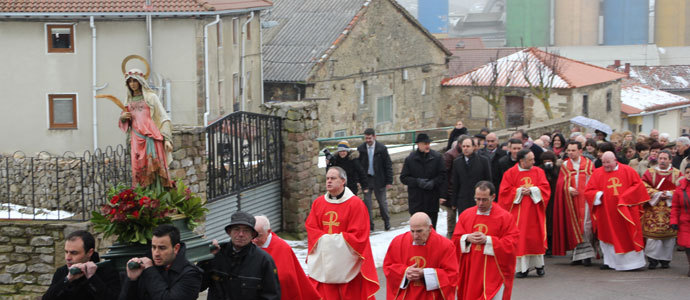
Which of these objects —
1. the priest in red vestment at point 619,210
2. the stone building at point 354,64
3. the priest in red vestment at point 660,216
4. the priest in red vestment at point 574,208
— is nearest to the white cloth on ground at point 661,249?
the priest in red vestment at point 660,216

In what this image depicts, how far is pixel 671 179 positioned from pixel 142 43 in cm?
1721

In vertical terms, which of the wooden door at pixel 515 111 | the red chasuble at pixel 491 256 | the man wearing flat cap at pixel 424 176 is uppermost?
the wooden door at pixel 515 111

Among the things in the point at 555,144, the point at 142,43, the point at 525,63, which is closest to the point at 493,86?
the point at 525,63

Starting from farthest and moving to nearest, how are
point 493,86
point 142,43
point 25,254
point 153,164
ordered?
1. point 493,86
2. point 142,43
3. point 25,254
4. point 153,164

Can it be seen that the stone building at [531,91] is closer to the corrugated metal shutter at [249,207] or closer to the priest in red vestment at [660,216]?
the corrugated metal shutter at [249,207]

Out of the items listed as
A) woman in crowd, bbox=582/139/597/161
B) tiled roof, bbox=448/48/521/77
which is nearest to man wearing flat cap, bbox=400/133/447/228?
woman in crowd, bbox=582/139/597/161

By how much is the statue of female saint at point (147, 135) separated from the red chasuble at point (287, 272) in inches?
59.4

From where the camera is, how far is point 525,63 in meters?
37.0

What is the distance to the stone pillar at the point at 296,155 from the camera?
14570mm

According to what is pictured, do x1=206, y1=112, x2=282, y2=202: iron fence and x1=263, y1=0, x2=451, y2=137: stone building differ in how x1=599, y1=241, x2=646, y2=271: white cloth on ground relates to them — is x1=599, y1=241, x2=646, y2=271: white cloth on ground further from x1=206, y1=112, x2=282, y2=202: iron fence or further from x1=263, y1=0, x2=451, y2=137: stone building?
x1=263, y1=0, x2=451, y2=137: stone building

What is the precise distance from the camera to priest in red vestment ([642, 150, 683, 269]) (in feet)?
40.5

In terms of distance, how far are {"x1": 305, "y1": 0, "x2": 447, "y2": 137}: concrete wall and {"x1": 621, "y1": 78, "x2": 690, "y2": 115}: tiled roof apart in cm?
848

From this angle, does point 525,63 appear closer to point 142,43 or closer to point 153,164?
point 142,43

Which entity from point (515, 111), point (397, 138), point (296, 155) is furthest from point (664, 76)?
point (296, 155)
